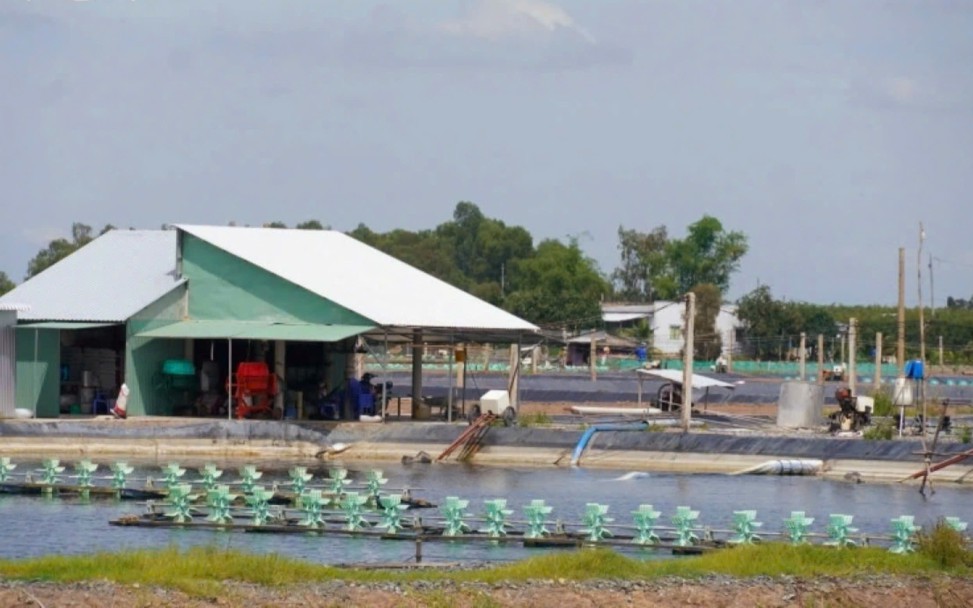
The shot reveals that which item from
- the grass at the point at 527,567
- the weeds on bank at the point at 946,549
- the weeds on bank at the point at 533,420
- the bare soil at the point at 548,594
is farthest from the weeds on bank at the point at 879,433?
the bare soil at the point at 548,594

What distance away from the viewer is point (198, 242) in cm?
5606

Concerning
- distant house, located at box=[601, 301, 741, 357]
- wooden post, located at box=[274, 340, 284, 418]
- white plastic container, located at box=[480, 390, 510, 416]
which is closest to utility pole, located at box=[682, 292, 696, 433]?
white plastic container, located at box=[480, 390, 510, 416]

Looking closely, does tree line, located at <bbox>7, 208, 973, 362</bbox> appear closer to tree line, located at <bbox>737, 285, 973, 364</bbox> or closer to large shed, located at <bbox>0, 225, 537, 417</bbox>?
tree line, located at <bbox>737, 285, 973, 364</bbox>

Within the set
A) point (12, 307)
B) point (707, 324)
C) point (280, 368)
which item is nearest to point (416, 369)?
point (280, 368)

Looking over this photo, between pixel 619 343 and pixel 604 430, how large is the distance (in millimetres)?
66756

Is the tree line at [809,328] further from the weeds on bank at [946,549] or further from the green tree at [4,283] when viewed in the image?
the weeds on bank at [946,549]

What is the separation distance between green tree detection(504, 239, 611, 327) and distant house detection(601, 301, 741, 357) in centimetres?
147

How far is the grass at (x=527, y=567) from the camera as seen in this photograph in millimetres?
24406

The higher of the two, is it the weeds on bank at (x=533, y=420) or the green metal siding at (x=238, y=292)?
the green metal siding at (x=238, y=292)

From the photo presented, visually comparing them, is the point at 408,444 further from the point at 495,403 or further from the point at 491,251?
the point at 491,251

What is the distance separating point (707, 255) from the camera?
Result: 155 m

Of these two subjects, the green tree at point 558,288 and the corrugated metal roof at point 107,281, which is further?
the green tree at point 558,288

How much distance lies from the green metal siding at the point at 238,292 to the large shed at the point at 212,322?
0.09ft

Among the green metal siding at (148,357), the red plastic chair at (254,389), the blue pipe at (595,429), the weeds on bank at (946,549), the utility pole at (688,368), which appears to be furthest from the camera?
the green metal siding at (148,357)
